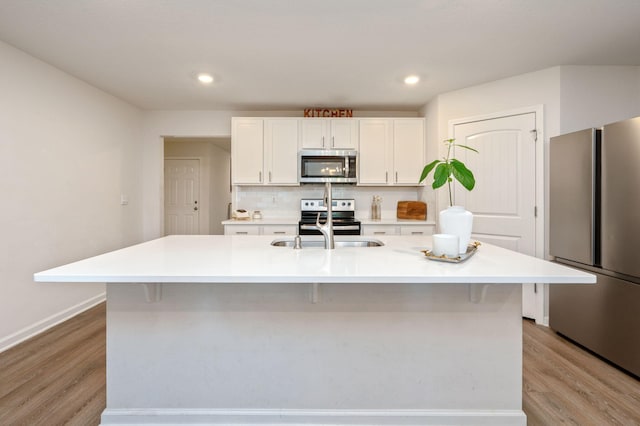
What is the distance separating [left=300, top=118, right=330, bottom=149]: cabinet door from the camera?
12.8ft

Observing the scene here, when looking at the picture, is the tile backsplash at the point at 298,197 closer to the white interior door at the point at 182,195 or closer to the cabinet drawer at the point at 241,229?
the cabinet drawer at the point at 241,229

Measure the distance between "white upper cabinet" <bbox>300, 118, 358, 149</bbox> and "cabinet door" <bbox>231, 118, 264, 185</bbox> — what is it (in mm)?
535

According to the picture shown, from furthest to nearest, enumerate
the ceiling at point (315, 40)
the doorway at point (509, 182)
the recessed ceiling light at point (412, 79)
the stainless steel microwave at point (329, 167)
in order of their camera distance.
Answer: the stainless steel microwave at point (329, 167), the recessed ceiling light at point (412, 79), the doorway at point (509, 182), the ceiling at point (315, 40)

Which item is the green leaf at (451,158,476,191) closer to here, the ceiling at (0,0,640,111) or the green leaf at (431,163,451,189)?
the green leaf at (431,163,451,189)

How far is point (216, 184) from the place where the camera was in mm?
6383

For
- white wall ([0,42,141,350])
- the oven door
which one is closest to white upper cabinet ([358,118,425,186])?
the oven door

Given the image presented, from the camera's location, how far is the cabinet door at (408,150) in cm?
394

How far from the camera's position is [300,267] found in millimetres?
1281

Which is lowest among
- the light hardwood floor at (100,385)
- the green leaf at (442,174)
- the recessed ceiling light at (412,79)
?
the light hardwood floor at (100,385)

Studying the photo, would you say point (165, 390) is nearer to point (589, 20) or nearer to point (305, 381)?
point (305, 381)

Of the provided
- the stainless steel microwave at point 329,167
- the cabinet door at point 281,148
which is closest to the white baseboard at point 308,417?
the stainless steel microwave at point 329,167

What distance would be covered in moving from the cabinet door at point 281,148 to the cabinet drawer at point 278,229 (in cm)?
59

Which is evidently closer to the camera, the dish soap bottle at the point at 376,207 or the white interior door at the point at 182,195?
the dish soap bottle at the point at 376,207

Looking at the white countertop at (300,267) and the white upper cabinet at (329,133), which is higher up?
the white upper cabinet at (329,133)
